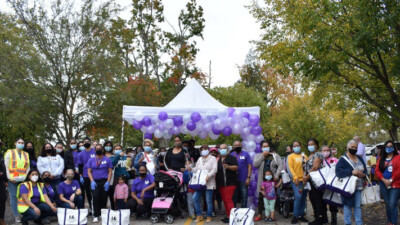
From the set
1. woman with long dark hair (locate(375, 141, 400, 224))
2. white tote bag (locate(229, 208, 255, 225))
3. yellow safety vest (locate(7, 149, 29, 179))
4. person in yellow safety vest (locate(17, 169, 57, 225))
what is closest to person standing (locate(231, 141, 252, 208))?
white tote bag (locate(229, 208, 255, 225))

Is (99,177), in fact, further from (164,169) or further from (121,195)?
(164,169)

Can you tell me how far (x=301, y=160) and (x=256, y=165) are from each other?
140 cm

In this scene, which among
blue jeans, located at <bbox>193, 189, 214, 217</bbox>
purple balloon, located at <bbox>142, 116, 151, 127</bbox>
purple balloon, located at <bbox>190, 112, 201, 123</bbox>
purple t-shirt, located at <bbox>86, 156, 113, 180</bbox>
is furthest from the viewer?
purple balloon, located at <bbox>142, 116, 151, 127</bbox>

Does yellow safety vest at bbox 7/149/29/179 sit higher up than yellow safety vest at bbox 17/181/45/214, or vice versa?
yellow safety vest at bbox 7/149/29/179

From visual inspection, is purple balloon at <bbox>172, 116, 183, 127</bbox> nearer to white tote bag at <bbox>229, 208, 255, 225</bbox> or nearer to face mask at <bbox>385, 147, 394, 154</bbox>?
white tote bag at <bbox>229, 208, 255, 225</bbox>

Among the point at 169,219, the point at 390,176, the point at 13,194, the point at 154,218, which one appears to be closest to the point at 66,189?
the point at 13,194

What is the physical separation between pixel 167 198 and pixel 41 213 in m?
2.87

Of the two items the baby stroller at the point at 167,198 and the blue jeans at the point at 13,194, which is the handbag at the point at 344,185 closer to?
the baby stroller at the point at 167,198

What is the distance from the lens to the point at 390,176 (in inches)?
328

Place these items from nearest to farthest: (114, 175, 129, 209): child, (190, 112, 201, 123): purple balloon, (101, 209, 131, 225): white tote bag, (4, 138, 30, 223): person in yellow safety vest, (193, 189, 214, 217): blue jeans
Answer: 1. (101, 209, 131, 225): white tote bag
2. (4, 138, 30, 223): person in yellow safety vest
3. (193, 189, 214, 217): blue jeans
4. (114, 175, 129, 209): child
5. (190, 112, 201, 123): purple balloon

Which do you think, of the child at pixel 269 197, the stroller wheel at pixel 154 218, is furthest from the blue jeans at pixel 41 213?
the child at pixel 269 197

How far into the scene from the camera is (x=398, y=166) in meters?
8.13

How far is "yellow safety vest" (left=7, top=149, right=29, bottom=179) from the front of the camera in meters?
9.48


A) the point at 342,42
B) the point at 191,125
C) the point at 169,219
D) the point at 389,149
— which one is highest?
the point at 342,42
